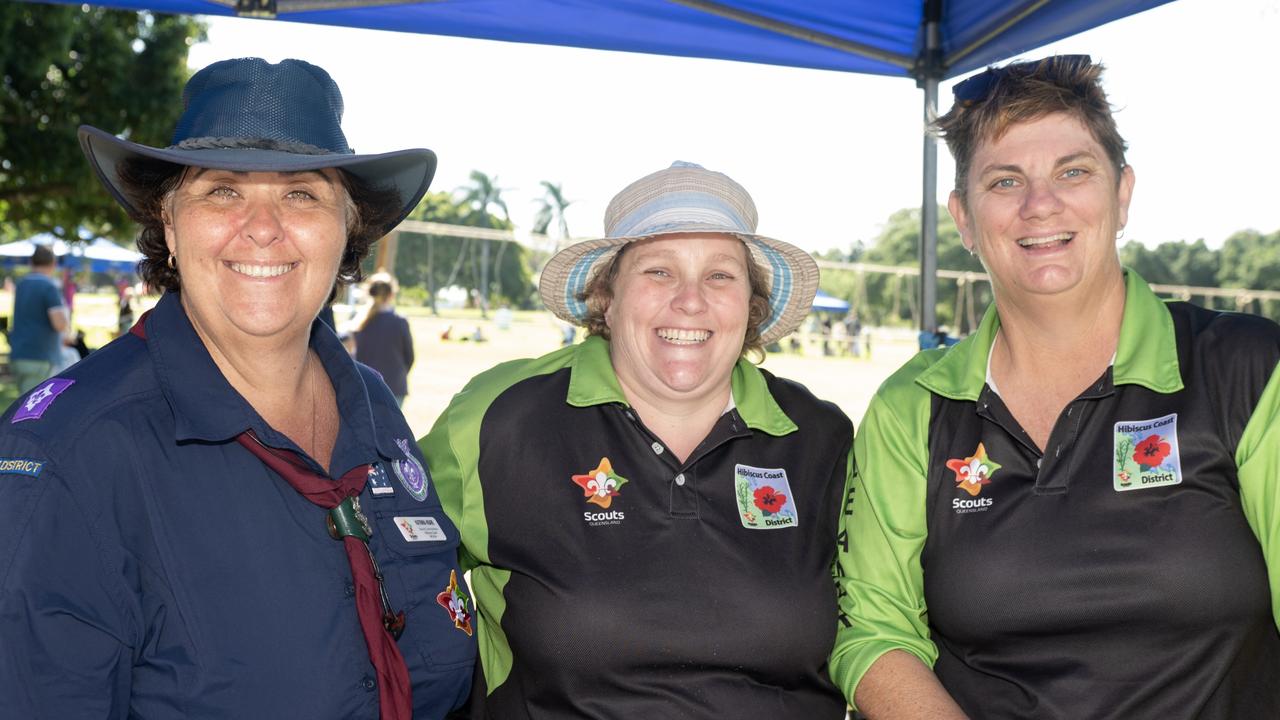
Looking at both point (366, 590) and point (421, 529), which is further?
point (421, 529)

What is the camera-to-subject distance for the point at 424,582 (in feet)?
7.75

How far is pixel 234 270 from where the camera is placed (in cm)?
210

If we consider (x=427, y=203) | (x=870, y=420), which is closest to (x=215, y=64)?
(x=870, y=420)

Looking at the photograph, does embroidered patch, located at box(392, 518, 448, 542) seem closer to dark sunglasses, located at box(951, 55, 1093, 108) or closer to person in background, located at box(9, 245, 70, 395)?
dark sunglasses, located at box(951, 55, 1093, 108)

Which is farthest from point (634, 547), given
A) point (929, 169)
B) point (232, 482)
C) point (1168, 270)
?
point (1168, 270)

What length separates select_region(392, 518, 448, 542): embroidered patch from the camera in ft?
7.78

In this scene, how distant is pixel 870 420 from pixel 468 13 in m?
2.45

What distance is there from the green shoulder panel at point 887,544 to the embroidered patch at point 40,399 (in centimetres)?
181

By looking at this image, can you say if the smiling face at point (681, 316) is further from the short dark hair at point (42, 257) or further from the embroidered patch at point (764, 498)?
the short dark hair at point (42, 257)

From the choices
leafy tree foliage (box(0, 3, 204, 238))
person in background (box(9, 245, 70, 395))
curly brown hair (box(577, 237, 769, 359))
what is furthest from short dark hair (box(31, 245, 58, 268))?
curly brown hair (box(577, 237, 769, 359))

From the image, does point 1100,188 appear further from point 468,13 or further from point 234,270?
point 468,13

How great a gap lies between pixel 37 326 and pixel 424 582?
10.2m

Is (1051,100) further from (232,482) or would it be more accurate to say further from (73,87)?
(73,87)

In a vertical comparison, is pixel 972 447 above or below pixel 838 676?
above
